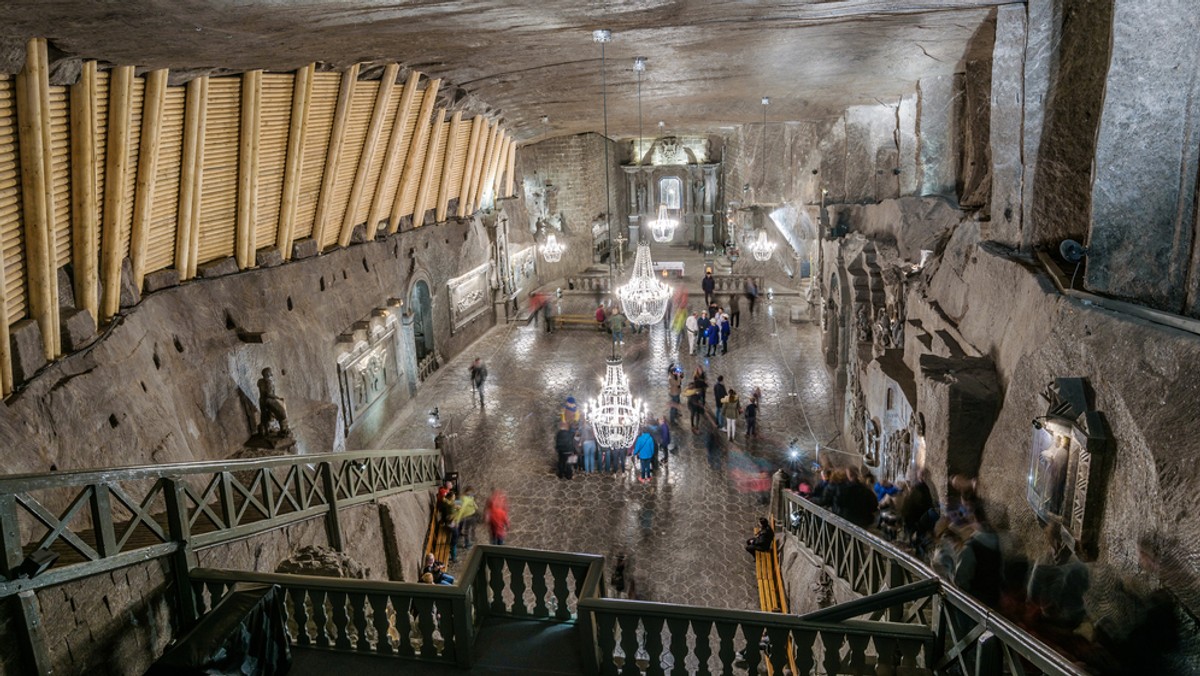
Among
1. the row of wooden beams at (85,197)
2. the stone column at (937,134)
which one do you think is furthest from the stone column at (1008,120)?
the row of wooden beams at (85,197)

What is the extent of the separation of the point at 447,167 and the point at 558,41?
606 cm

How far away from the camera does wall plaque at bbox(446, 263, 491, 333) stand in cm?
1666

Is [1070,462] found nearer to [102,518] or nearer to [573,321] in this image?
[102,518]

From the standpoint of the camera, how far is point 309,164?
31.2 feet

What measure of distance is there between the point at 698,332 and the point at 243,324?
10070 millimetres

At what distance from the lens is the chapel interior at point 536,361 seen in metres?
4.17

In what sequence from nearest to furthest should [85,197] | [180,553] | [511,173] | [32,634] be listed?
[32,634], [180,553], [85,197], [511,173]

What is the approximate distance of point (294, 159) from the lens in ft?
28.8

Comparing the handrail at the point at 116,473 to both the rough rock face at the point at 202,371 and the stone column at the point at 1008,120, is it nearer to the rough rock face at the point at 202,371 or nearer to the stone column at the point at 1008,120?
the rough rock face at the point at 202,371

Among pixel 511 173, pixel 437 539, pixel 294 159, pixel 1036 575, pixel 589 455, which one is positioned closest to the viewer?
pixel 1036 575

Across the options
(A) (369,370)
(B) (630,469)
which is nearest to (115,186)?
(A) (369,370)

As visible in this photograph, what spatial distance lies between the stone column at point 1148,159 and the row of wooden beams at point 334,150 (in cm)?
779

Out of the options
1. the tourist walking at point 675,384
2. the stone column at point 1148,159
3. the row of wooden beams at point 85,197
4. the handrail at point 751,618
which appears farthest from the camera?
the tourist walking at point 675,384

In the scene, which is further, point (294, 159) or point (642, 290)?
point (642, 290)
